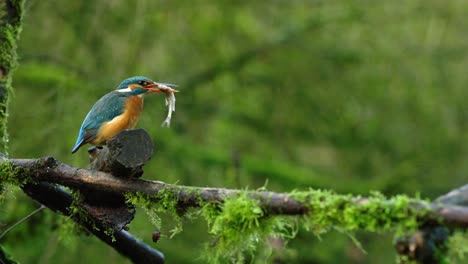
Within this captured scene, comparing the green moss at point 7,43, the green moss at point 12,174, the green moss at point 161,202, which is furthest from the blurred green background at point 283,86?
the green moss at point 161,202

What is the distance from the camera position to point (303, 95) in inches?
303

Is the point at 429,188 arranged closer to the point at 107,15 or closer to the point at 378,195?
the point at 107,15

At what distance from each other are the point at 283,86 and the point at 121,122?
15.0 feet

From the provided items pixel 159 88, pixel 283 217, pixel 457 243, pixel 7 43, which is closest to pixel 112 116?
pixel 159 88

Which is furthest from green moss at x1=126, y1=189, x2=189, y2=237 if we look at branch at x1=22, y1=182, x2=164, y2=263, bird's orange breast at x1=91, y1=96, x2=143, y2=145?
bird's orange breast at x1=91, y1=96, x2=143, y2=145

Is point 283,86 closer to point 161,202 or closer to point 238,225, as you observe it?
point 161,202

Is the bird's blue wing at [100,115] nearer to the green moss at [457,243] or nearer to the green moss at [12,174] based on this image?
the green moss at [12,174]

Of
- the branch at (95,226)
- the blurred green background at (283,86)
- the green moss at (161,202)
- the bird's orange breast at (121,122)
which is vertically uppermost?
the blurred green background at (283,86)

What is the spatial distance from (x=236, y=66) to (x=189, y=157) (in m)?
1.27

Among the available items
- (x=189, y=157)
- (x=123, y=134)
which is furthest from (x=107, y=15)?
(x=123, y=134)

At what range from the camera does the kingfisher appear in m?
3.30

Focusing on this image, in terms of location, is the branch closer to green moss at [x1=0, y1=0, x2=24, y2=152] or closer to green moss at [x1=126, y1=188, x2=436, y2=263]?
green moss at [x1=126, y1=188, x2=436, y2=263]

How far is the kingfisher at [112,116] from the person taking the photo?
330cm

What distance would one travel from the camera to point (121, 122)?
10.9 ft
